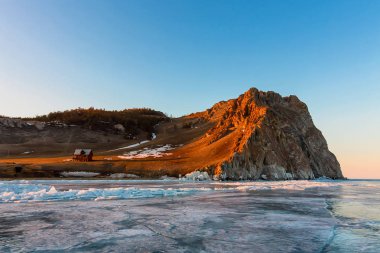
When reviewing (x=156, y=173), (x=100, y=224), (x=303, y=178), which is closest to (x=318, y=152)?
(x=303, y=178)

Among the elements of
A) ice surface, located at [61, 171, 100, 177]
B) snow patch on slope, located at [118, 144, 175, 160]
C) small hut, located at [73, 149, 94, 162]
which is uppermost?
snow patch on slope, located at [118, 144, 175, 160]

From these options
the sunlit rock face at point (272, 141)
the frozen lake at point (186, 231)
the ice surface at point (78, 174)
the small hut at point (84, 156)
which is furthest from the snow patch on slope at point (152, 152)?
the frozen lake at point (186, 231)

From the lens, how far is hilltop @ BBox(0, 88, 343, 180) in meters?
70.4

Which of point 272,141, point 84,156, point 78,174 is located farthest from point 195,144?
point 78,174

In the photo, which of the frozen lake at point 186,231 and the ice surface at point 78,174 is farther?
the ice surface at point 78,174

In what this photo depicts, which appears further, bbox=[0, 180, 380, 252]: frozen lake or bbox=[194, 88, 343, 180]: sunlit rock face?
bbox=[194, 88, 343, 180]: sunlit rock face

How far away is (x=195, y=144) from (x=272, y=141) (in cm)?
2675

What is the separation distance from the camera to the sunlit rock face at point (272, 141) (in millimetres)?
70562

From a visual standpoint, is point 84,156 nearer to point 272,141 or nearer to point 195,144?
point 195,144

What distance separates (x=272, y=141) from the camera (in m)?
79.1

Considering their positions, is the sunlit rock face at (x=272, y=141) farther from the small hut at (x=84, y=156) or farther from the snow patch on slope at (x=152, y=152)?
the small hut at (x=84, y=156)

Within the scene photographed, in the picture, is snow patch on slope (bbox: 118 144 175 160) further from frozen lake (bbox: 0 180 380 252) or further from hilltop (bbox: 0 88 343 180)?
frozen lake (bbox: 0 180 380 252)

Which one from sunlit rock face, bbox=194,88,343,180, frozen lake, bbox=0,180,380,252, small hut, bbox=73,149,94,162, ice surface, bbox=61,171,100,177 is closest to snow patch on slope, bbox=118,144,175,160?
sunlit rock face, bbox=194,88,343,180

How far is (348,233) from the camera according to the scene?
40.7 feet
